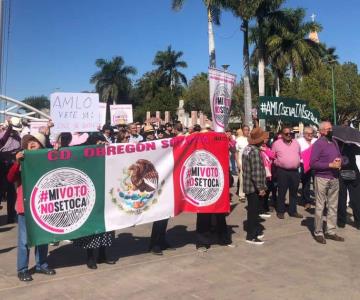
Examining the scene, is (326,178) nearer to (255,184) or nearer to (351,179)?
(351,179)

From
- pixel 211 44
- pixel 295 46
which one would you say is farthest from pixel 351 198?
pixel 295 46

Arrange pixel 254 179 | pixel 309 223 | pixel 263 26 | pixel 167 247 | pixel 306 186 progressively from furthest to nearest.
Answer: pixel 263 26 → pixel 306 186 → pixel 309 223 → pixel 254 179 → pixel 167 247

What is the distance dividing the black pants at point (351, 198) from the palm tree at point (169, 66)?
6339cm

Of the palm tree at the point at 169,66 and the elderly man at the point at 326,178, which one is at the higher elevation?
the palm tree at the point at 169,66

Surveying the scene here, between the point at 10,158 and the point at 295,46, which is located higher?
the point at 295,46

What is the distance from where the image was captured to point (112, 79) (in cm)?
7812

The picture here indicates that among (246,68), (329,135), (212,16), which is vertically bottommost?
(329,135)

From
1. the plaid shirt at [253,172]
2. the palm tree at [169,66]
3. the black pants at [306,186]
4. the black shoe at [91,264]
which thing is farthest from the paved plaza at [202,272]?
the palm tree at [169,66]

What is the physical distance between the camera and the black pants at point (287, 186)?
926 centimetres

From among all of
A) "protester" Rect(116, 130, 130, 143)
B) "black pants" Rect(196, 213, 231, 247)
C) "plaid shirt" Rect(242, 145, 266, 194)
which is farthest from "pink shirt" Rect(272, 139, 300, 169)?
"protester" Rect(116, 130, 130, 143)

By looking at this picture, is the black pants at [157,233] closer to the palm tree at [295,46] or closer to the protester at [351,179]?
the protester at [351,179]

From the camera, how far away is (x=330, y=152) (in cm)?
734

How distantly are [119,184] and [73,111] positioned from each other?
158 cm

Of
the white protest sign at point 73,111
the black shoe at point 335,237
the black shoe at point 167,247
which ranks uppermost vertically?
the white protest sign at point 73,111
